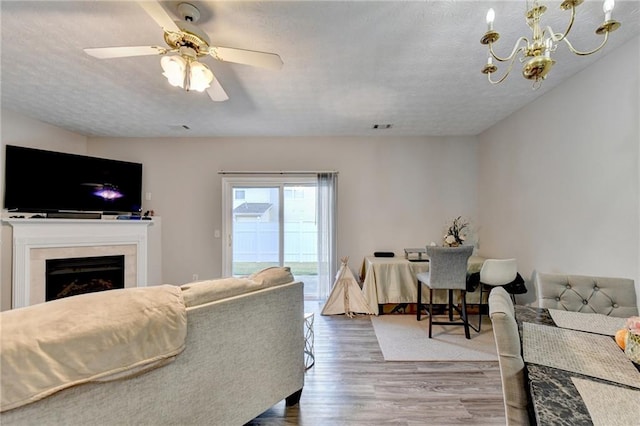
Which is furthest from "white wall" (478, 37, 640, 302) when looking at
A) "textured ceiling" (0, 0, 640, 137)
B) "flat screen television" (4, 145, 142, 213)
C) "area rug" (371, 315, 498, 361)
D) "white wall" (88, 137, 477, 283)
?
"flat screen television" (4, 145, 142, 213)

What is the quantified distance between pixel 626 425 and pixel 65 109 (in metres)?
4.90

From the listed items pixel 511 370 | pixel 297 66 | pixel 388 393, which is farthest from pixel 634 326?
pixel 297 66

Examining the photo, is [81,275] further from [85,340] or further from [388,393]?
[388,393]

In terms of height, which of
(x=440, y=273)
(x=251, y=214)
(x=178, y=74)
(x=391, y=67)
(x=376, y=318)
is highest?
(x=391, y=67)

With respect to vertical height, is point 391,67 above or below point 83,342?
above

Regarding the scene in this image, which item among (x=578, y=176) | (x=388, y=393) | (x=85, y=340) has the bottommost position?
(x=388, y=393)

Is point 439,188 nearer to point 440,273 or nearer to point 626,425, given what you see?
point 440,273

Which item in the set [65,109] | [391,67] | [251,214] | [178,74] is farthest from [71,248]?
[391,67]

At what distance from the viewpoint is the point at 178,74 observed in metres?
1.67

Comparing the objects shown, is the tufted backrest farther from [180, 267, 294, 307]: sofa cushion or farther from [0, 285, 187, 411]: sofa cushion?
[0, 285, 187, 411]: sofa cushion

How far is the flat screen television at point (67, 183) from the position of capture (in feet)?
10.5

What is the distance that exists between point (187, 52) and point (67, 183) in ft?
10.4

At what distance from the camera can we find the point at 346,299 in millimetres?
3605

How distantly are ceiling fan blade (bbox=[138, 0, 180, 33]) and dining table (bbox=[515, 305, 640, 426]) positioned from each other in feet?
7.20
